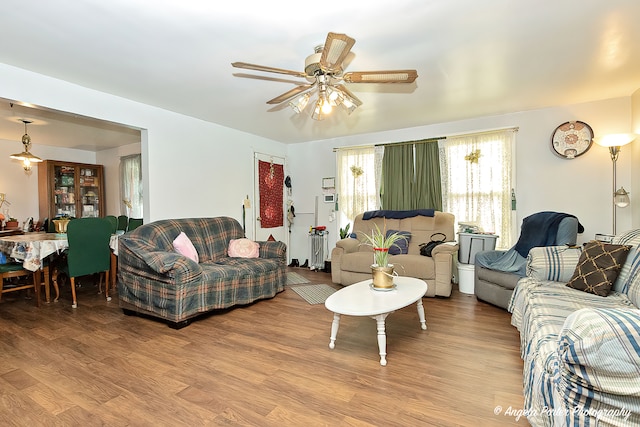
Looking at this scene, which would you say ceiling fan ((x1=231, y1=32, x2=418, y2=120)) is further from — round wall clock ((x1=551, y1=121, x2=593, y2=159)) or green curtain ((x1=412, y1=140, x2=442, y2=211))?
round wall clock ((x1=551, y1=121, x2=593, y2=159))

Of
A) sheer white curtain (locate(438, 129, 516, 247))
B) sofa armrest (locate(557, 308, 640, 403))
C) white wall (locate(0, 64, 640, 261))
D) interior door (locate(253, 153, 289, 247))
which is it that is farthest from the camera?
interior door (locate(253, 153, 289, 247))

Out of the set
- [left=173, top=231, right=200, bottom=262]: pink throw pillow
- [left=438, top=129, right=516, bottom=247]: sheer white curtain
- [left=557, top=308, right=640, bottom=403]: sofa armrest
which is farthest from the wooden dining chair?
[left=438, top=129, right=516, bottom=247]: sheer white curtain

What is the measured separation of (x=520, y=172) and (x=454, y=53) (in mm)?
2415

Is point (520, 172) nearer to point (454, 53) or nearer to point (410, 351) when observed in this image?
point (454, 53)

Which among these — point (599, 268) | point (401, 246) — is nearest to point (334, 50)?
point (599, 268)

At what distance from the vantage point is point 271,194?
5695 millimetres

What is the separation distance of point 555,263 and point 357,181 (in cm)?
318

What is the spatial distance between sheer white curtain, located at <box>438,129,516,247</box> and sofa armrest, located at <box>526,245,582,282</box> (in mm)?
1517

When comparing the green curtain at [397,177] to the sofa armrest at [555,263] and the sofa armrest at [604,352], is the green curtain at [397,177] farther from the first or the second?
the sofa armrest at [604,352]

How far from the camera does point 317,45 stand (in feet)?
7.71

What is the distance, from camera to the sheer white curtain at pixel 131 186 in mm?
6031

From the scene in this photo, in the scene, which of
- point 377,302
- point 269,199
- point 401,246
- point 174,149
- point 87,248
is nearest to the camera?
point 377,302

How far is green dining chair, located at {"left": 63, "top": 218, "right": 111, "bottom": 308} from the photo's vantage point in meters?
3.50

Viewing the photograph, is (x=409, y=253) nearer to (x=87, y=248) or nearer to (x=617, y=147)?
(x=617, y=147)
